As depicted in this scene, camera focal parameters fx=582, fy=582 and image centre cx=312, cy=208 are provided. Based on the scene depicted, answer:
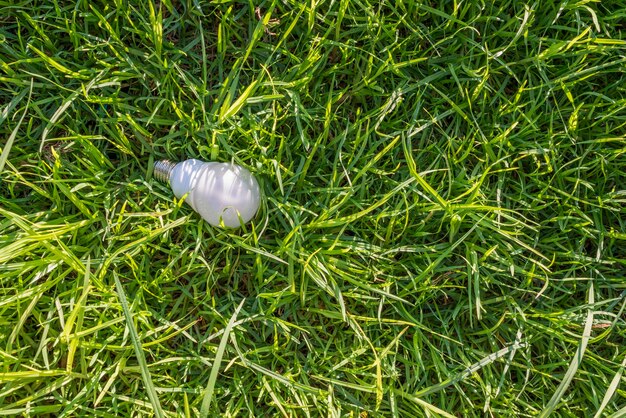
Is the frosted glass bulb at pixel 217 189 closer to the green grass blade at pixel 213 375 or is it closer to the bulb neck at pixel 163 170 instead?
the bulb neck at pixel 163 170

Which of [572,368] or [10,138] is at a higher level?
[10,138]

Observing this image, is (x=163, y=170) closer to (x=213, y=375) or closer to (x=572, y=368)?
(x=213, y=375)

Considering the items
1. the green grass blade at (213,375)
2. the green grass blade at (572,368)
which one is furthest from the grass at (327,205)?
the green grass blade at (213,375)

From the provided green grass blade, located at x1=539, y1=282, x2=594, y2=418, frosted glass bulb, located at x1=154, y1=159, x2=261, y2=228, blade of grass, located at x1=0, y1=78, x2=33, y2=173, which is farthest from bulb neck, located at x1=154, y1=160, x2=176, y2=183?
green grass blade, located at x1=539, y1=282, x2=594, y2=418

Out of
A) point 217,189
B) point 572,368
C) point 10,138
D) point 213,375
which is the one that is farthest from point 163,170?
point 572,368

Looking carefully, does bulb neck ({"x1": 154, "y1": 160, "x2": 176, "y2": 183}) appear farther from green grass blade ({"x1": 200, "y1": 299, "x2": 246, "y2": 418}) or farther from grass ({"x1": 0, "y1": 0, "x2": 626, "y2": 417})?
green grass blade ({"x1": 200, "y1": 299, "x2": 246, "y2": 418})
